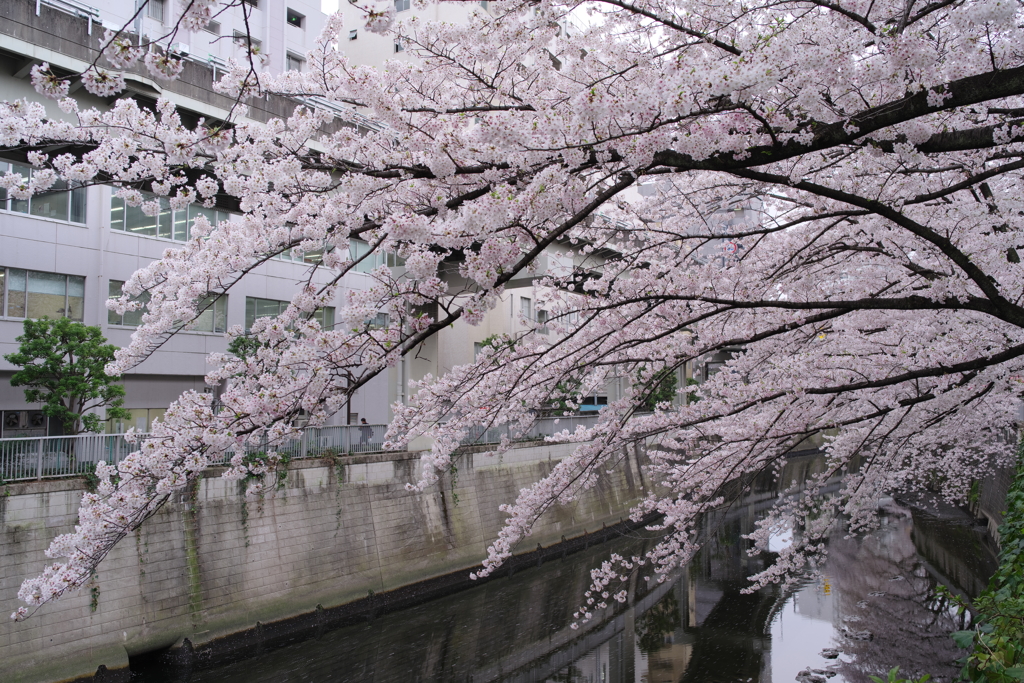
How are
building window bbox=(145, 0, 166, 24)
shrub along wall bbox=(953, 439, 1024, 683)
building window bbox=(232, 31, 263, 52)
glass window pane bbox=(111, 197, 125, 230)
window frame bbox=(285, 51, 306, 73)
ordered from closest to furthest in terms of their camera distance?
building window bbox=(232, 31, 263, 52) → shrub along wall bbox=(953, 439, 1024, 683) → glass window pane bbox=(111, 197, 125, 230) → building window bbox=(145, 0, 166, 24) → window frame bbox=(285, 51, 306, 73)

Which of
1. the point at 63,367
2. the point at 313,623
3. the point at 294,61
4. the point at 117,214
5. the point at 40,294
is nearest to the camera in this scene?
the point at 63,367

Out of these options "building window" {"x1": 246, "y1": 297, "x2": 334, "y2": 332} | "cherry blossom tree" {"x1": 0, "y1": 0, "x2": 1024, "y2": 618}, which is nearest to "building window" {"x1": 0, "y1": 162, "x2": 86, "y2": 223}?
"building window" {"x1": 246, "y1": 297, "x2": 334, "y2": 332}

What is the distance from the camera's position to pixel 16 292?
1630 cm

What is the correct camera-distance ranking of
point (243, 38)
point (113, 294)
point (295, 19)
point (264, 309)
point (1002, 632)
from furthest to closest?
1. point (295, 19)
2. point (264, 309)
3. point (113, 294)
4. point (1002, 632)
5. point (243, 38)

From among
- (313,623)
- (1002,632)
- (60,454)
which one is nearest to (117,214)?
(60,454)

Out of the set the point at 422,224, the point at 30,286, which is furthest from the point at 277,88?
the point at 30,286

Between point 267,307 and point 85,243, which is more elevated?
point 85,243

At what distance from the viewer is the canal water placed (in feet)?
39.7

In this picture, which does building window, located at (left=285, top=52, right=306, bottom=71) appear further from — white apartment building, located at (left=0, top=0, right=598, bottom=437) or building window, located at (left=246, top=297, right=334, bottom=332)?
building window, located at (left=246, top=297, right=334, bottom=332)

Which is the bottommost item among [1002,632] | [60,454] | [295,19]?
Result: [1002,632]

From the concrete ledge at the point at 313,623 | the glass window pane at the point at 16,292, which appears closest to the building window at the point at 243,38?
the concrete ledge at the point at 313,623

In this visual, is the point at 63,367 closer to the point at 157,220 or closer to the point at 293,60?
the point at 157,220

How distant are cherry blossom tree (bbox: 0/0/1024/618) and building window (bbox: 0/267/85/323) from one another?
13285 millimetres

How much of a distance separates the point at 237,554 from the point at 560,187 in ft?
40.0
